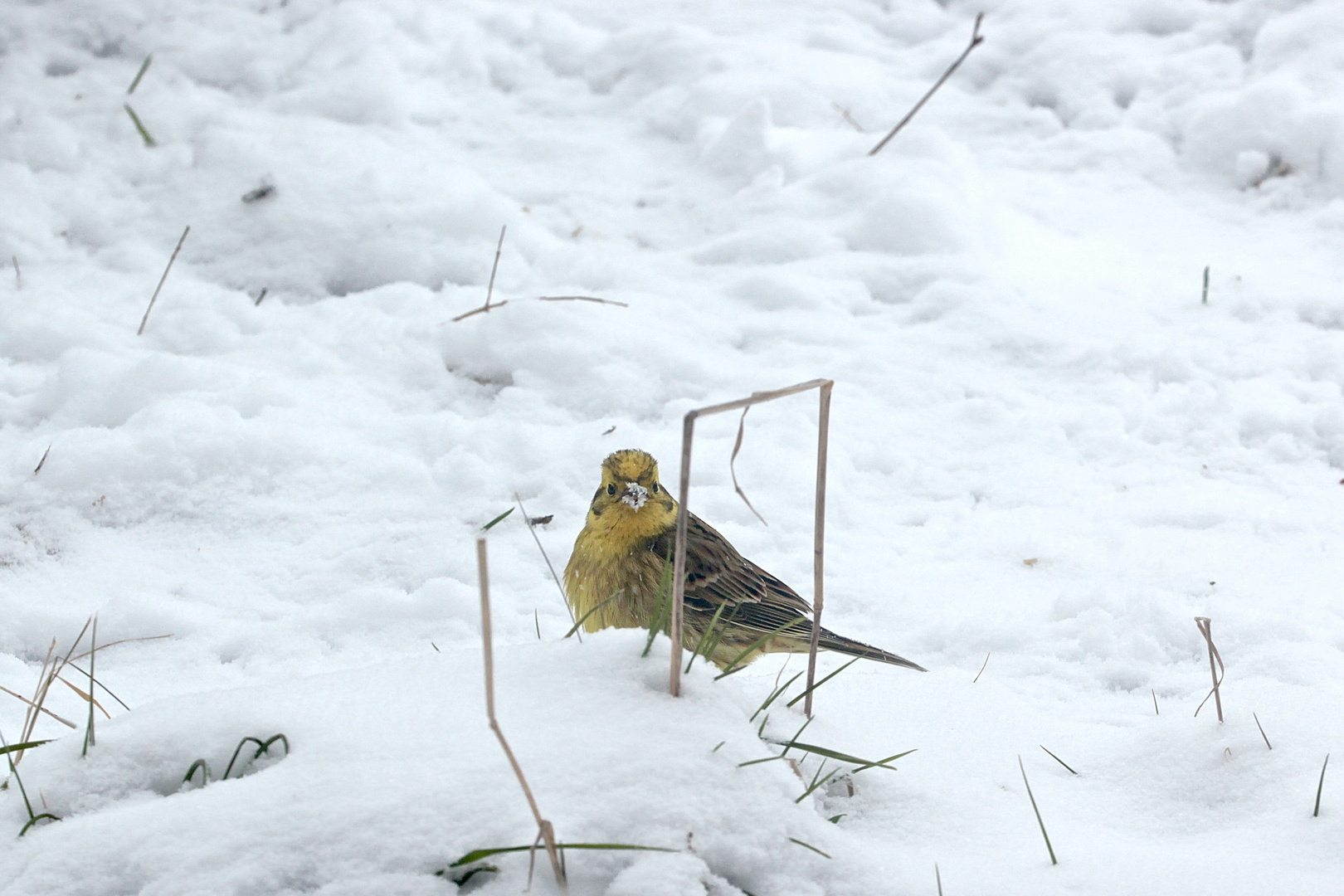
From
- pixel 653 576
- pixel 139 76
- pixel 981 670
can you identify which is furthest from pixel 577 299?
pixel 139 76

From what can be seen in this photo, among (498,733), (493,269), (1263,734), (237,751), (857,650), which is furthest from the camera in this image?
(493,269)

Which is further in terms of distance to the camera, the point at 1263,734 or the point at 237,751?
the point at 1263,734

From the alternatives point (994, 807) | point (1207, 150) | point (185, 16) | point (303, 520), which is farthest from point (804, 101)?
point (994, 807)

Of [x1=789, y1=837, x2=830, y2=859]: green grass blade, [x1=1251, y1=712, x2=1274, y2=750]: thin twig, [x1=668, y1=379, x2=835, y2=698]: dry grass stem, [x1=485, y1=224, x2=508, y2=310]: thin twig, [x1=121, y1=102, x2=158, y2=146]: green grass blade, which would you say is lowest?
[x1=1251, y1=712, x2=1274, y2=750]: thin twig

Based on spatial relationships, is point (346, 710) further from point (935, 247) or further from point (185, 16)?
point (185, 16)

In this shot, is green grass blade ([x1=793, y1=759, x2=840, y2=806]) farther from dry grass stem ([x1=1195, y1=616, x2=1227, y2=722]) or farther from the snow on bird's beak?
the snow on bird's beak

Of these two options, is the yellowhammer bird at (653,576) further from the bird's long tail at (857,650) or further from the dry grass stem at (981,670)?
the dry grass stem at (981,670)

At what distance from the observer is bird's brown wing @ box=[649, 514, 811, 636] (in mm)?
3473

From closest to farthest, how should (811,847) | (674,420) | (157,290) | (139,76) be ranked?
(811,847) < (674,420) < (157,290) < (139,76)

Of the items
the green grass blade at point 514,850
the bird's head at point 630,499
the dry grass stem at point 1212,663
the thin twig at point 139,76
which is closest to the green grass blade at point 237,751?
the green grass blade at point 514,850

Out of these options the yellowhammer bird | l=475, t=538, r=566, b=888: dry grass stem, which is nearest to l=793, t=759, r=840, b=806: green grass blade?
l=475, t=538, r=566, b=888: dry grass stem

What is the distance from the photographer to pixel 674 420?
186 inches

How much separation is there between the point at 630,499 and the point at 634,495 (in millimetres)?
20

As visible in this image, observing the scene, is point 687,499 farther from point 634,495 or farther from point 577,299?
point 577,299
